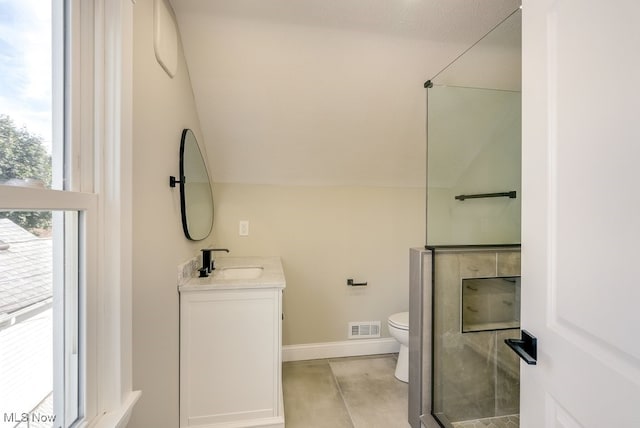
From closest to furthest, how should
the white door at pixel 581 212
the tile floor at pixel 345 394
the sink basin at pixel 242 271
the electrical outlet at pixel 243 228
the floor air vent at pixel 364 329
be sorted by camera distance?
the white door at pixel 581 212 < the tile floor at pixel 345 394 < the sink basin at pixel 242 271 < the electrical outlet at pixel 243 228 < the floor air vent at pixel 364 329

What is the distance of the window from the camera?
58 centimetres

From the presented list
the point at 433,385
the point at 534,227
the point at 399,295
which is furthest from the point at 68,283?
the point at 399,295

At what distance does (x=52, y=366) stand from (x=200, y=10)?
1636mm

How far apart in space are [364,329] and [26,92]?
2.52 metres

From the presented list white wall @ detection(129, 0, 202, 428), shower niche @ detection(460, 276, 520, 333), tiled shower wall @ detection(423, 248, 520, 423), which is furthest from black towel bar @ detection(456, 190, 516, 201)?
white wall @ detection(129, 0, 202, 428)

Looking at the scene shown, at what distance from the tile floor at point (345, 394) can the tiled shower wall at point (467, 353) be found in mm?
373

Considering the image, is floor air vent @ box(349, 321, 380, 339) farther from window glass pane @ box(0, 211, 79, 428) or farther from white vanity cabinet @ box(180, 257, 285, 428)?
window glass pane @ box(0, 211, 79, 428)

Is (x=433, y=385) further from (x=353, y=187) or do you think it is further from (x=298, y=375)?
(x=353, y=187)

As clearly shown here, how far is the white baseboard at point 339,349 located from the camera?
2.33m

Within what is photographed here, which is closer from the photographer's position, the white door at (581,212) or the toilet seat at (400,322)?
the white door at (581,212)

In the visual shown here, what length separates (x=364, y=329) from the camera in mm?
2439

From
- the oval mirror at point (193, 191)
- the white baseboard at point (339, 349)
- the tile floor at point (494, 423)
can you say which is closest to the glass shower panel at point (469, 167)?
the tile floor at point (494, 423)

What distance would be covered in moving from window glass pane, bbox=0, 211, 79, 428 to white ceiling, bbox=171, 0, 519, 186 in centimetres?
127

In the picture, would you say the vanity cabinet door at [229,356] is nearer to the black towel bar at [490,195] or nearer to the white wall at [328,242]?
the white wall at [328,242]
